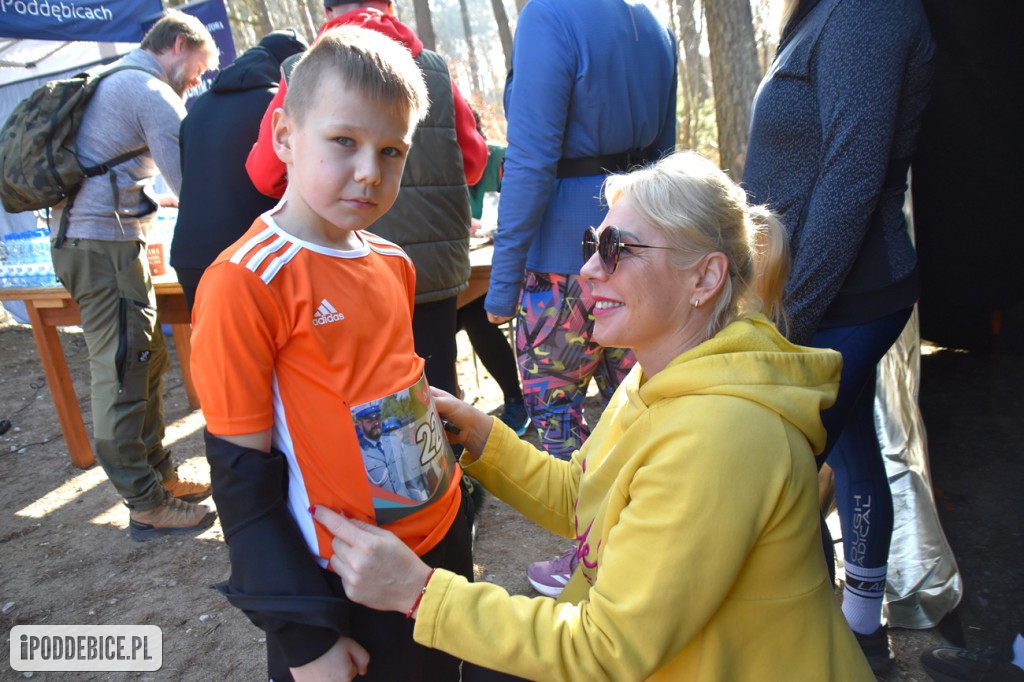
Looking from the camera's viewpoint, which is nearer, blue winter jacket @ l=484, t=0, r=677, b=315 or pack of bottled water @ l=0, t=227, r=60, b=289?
blue winter jacket @ l=484, t=0, r=677, b=315

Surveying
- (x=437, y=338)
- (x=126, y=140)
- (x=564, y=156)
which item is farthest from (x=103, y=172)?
(x=564, y=156)

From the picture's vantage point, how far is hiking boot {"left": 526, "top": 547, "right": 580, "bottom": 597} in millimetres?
2697

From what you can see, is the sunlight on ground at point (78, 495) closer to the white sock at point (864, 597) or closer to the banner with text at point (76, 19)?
the white sock at point (864, 597)

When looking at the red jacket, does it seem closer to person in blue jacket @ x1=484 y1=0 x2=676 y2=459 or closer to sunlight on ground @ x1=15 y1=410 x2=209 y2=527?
person in blue jacket @ x1=484 y1=0 x2=676 y2=459

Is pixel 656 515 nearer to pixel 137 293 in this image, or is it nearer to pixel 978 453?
pixel 137 293

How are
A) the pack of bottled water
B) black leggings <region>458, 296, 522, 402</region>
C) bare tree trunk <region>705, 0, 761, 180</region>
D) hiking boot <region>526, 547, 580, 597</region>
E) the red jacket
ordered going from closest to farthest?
the red jacket → hiking boot <region>526, 547, 580, 597</region> → the pack of bottled water → black leggings <region>458, 296, 522, 402</region> → bare tree trunk <region>705, 0, 761, 180</region>

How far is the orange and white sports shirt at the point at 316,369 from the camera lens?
112 centimetres

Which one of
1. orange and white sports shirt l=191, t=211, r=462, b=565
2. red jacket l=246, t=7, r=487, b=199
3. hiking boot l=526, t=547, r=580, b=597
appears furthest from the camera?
hiking boot l=526, t=547, r=580, b=597

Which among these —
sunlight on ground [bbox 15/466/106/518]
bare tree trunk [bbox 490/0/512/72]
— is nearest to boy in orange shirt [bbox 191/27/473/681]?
sunlight on ground [bbox 15/466/106/518]

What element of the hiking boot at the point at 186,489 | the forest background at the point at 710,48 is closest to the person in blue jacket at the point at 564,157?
the forest background at the point at 710,48

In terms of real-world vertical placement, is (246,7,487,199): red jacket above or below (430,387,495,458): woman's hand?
above

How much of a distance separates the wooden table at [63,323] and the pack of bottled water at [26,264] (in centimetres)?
8

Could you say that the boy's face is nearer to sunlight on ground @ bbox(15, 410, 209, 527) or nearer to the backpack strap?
the backpack strap

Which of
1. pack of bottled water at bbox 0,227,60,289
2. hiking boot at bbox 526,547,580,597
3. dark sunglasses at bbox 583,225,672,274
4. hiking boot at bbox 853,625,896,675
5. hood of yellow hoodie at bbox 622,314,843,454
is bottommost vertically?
hiking boot at bbox 526,547,580,597
